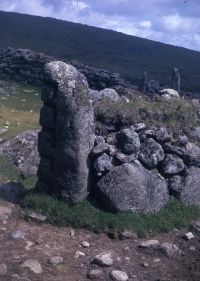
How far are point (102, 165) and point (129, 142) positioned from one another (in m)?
0.69

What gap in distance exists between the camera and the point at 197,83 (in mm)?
41562

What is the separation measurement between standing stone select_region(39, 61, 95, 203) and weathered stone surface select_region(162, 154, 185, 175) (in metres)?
1.45

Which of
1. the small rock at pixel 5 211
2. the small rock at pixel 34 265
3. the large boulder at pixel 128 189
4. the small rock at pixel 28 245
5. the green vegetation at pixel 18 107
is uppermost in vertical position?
the large boulder at pixel 128 189

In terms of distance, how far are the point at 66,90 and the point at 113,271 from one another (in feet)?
10.8

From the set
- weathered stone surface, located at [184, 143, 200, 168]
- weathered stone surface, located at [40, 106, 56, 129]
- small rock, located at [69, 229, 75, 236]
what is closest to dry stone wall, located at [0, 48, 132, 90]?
weathered stone surface, located at [184, 143, 200, 168]

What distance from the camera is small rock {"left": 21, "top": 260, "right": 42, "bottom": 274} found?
9000mm

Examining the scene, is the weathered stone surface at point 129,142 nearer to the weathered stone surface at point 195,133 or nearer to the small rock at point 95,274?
the weathered stone surface at point 195,133

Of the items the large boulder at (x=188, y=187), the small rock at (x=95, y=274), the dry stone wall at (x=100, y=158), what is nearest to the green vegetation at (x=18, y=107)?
the dry stone wall at (x=100, y=158)

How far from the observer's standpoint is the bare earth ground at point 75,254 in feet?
29.8

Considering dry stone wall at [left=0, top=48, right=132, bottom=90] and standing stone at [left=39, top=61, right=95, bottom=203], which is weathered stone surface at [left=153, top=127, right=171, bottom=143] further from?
dry stone wall at [left=0, top=48, right=132, bottom=90]

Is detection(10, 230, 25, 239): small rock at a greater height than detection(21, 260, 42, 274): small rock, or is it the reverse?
detection(10, 230, 25, 239): small rock


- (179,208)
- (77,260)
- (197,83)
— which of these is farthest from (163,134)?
(197,83)

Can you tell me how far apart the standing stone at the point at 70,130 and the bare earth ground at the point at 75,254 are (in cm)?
84

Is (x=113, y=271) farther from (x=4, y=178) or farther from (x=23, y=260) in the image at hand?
(x=4, y=178)
